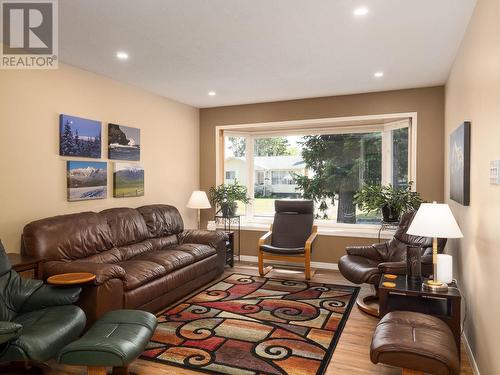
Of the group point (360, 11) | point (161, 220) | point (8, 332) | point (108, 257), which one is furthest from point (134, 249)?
point (360, 11)

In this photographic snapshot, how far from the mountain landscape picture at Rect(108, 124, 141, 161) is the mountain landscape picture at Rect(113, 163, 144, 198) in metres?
0.12

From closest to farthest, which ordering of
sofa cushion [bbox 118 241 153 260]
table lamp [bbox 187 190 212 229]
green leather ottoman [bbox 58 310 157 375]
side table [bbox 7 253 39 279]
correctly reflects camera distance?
1. green leather ottoman [bbox 58 310 157 375]
2. side table [bbox 7 253 39 279]
3. sofa cushion [bbox 118 241 153 260]
4. table lamp [bbox 187 190 212 229]

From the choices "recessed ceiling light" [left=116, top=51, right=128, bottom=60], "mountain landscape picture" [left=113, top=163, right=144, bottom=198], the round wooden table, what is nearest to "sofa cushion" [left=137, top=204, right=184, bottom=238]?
"mountain landscape picture" [left=113, top=163, right=144, bottom=198]

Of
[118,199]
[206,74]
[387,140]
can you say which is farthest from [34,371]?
[387,140]

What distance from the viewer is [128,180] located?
475 cm

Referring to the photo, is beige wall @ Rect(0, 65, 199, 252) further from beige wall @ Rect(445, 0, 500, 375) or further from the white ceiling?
beige wall @ Rect(445, 0, 500, 375)

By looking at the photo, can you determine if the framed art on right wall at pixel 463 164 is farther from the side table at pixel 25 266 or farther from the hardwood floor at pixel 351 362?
the side table at pixel 25 266

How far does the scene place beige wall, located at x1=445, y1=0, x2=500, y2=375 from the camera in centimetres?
210

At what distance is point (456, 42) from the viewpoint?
331cm

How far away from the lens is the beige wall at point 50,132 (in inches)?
132

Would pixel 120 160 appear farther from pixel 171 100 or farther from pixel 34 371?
pixel 34 371

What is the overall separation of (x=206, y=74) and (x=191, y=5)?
66.5 inches

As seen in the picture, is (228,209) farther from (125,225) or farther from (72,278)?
(72,278)

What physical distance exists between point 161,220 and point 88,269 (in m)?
1.87
